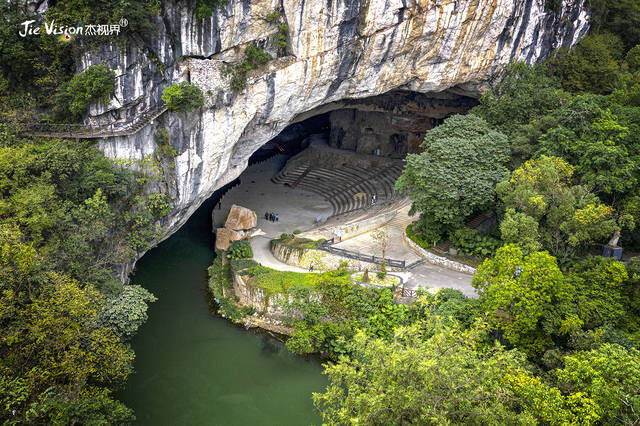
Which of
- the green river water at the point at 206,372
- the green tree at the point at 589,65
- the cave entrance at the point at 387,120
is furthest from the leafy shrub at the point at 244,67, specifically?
the green tree at the point at 589,65

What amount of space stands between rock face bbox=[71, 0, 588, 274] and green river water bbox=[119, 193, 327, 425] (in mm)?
4424

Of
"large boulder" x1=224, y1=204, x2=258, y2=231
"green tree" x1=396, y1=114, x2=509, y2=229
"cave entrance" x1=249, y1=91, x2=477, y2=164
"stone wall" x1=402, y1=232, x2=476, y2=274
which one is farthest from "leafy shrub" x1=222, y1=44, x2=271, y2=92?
"cave entrance" x1=249, y1=91, x2=477, y2=164

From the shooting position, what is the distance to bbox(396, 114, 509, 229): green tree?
22.9 m

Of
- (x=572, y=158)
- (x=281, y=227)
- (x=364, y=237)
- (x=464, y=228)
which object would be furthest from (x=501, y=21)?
(x=281, y=227)

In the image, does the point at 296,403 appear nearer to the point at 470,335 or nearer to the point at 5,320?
the point at 470,335

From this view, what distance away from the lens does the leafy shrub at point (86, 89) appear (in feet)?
61.3

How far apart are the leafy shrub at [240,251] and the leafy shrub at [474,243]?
10447 millimetres

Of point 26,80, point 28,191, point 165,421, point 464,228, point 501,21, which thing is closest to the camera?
point 28,191

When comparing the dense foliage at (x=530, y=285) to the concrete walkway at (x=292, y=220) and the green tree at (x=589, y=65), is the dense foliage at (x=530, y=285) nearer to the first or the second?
the green tree at (x=589, y=65)

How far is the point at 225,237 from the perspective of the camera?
2922cm

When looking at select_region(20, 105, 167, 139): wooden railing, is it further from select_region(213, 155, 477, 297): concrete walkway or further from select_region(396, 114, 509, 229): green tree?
select_region(396, 114, 509, 229): green tree

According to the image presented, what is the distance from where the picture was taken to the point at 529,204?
20.1 meters

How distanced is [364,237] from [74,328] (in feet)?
50.9

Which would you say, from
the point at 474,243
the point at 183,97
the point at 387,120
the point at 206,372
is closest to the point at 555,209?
the point at 474,243
